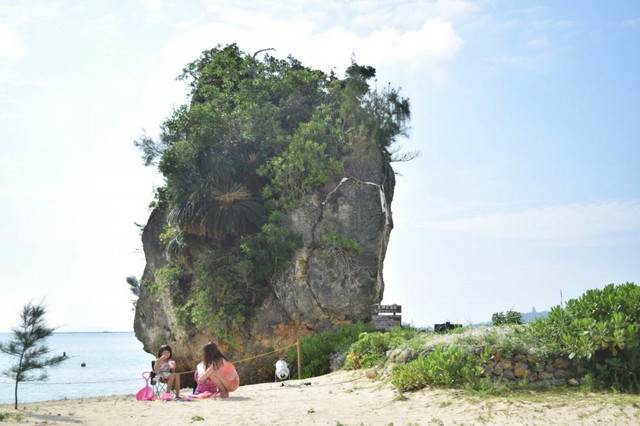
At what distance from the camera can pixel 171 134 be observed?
88.3 feet

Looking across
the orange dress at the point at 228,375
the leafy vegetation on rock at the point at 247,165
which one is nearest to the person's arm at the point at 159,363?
the orange dress at the point at 228,375

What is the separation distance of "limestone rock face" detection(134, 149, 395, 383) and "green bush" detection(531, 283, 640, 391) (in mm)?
11235

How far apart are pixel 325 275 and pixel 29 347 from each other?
457 inches

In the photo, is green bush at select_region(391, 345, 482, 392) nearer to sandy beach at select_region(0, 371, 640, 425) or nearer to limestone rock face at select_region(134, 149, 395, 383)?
sandy beach at select_region(0, 371, 640, 425)

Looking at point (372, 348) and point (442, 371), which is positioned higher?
point (372, 348)

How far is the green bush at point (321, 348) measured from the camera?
60.1 ft

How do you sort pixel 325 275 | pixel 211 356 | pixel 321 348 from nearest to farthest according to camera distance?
pixel 211 356 → pixel 321 348 → pixel 325 275

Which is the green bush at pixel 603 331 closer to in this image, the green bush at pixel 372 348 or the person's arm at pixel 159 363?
the green bush at pixel 372 348

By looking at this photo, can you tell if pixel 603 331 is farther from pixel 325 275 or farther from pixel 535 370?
pixel 325 275

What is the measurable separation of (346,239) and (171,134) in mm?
8662

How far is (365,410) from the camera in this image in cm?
1077

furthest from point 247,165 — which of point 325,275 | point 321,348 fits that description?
point 321,348

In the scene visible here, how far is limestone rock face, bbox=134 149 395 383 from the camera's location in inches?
907

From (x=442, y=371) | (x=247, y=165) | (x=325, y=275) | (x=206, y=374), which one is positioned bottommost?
(x=442, y=371)
